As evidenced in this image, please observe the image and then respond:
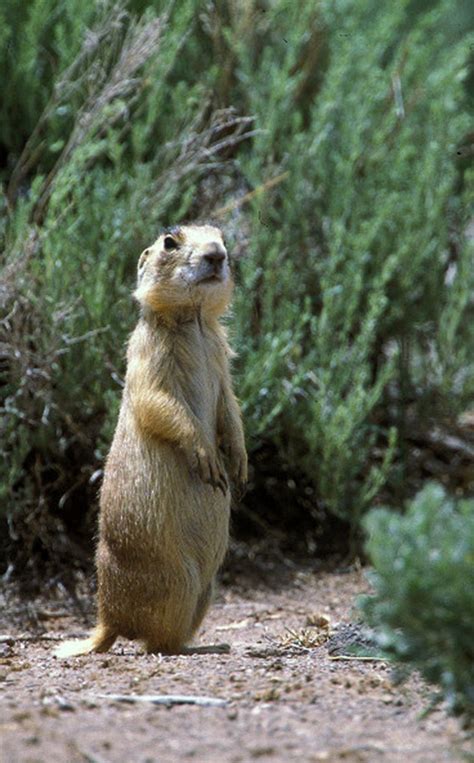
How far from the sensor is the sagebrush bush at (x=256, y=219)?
21.1 feet

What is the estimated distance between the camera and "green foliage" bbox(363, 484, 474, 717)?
9.34ft

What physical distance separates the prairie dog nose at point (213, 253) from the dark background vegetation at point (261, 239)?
53.0 inches

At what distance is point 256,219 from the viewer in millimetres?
7031

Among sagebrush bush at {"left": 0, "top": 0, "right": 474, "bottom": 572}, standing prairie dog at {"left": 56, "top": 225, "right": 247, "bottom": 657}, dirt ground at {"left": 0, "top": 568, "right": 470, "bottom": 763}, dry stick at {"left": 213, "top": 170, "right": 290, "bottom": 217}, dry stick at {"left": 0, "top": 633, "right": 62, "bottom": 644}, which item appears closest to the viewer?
dirt ground at {"left": 0, "top": 568, "right": 470, "bottom": 763}

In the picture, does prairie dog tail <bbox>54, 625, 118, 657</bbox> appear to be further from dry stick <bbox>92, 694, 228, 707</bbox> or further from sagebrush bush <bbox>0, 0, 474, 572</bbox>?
sagebrush bush <bbox>0, 0, 474, 572</bbox>

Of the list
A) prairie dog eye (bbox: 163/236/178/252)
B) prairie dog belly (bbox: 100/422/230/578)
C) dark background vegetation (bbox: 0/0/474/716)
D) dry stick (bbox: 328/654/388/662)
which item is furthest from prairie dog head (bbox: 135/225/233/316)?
dry stick (bbox: 328/654/388/662)

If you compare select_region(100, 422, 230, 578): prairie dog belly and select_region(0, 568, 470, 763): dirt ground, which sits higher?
select_region(100, 422, 230, 578): prairie dog belly

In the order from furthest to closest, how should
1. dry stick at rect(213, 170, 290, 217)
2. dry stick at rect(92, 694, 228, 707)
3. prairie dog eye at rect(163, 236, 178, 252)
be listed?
dry stick at rect(213, 170, 290, 217) → prairie dog eye at rect(163, 236, 178, 252) → dry stick at rect(92, 694, 228, 707)

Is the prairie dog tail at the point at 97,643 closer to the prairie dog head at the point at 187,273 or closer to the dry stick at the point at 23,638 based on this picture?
the dry stick at the point at 23,638

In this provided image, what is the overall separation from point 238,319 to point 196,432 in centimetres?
194

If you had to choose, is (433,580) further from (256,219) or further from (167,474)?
(256,219)

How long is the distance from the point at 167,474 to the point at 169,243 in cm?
99

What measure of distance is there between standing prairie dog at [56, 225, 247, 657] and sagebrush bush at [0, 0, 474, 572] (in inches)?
47.6

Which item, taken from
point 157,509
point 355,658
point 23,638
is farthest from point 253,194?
point 355,658
